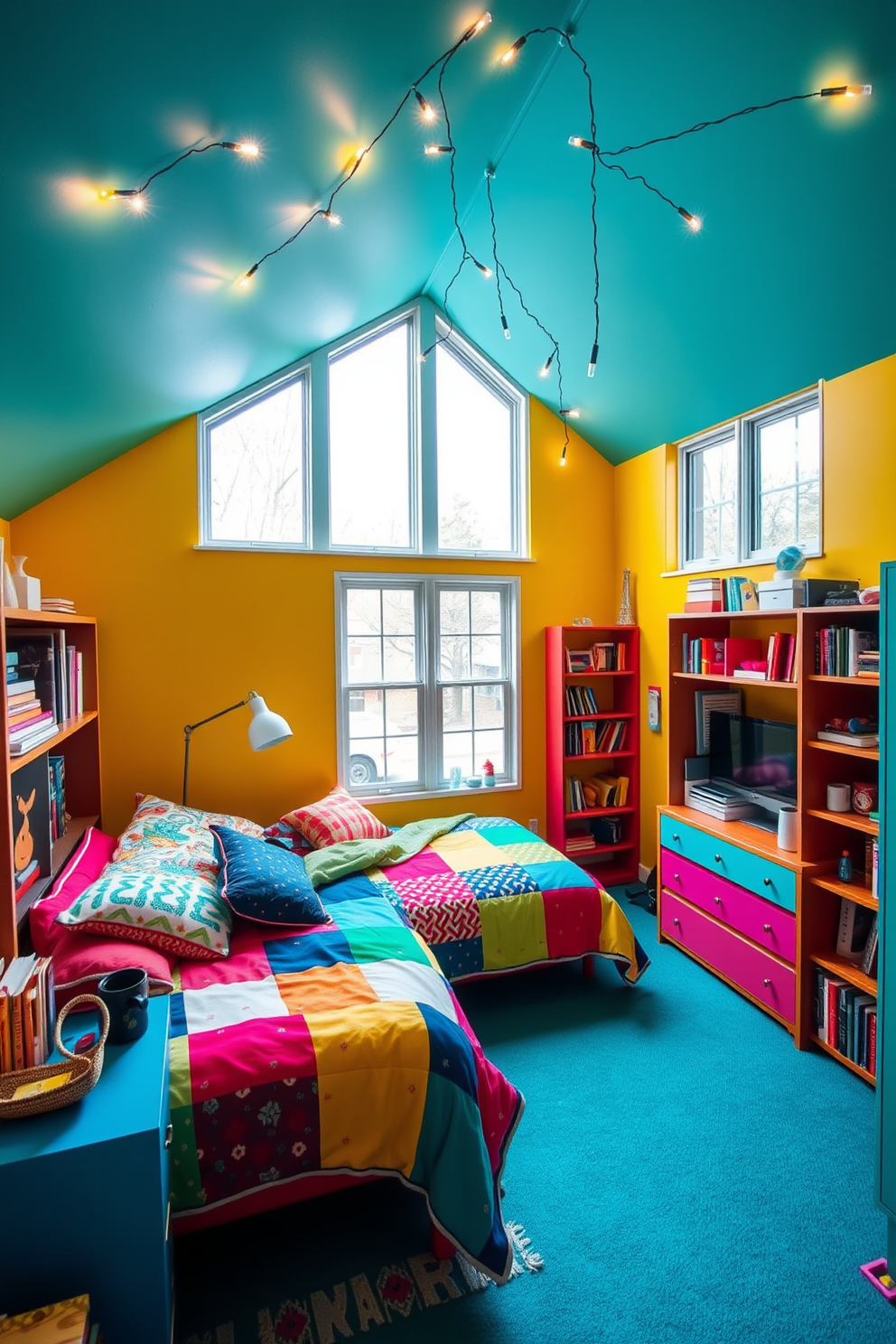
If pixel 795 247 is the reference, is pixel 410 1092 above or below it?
below

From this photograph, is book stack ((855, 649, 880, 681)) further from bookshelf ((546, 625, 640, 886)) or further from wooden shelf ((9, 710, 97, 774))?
wooden shelf ((9, 710, 97, 774))

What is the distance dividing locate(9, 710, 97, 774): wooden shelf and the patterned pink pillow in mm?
1054

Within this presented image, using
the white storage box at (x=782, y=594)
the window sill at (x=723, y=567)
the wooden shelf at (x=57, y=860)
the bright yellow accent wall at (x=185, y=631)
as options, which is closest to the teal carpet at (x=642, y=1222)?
the wooden shelf at (x=57, y=860)

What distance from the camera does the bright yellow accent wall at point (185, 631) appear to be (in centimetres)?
346

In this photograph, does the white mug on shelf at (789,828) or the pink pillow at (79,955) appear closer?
the pink pillow at (79,955)

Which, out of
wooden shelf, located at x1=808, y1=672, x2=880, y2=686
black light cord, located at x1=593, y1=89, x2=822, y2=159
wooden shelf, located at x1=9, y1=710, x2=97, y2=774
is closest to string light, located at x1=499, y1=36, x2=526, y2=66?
black light cord, located at x1=593, y1=89, x2=822, y2=159

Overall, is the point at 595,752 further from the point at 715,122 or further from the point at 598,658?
the point at 715,122

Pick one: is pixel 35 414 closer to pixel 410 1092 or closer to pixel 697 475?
pixel 410 1092

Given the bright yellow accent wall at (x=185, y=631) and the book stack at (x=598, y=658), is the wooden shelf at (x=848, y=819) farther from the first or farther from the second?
the bright yellow accent wall at (x=185, y=631)

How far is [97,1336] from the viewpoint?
4.15 feet

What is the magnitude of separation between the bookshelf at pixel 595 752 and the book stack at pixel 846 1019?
1712 millimetres

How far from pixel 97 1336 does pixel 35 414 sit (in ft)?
8.45

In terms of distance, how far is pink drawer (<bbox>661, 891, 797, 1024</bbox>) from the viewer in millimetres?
2779

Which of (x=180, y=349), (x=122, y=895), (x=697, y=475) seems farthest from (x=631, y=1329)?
(x=697, y=475)
